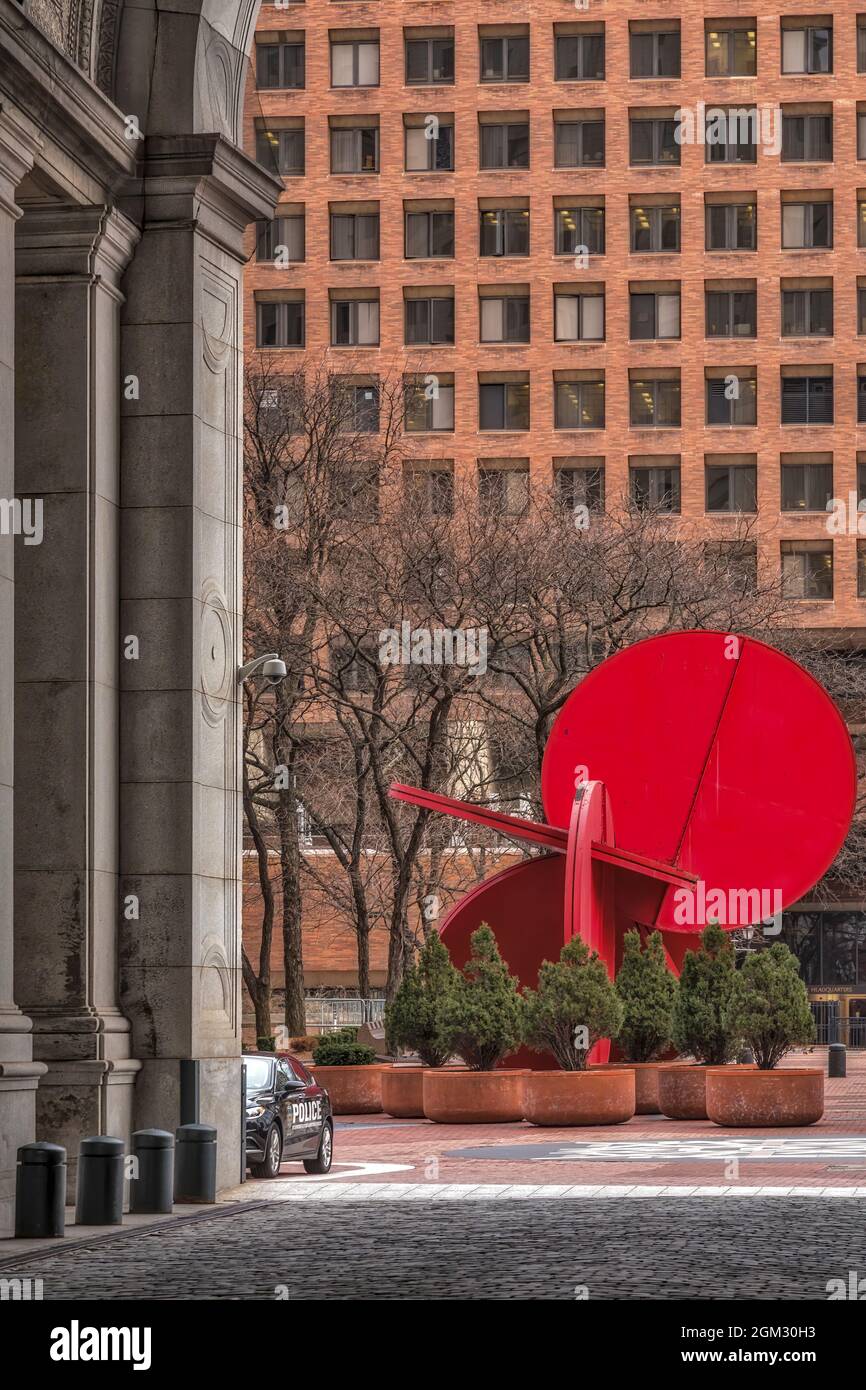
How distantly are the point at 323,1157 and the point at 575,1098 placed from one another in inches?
217

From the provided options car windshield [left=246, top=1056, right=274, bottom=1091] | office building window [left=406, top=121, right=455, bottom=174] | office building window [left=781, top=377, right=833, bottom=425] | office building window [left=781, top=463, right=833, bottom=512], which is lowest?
car windshield [left=246, top=1056, right=274, bottom=1091]

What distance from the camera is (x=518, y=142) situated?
257 ft

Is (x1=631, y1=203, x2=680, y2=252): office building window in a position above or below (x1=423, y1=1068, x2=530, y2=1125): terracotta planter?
above

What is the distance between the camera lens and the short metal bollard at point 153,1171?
16328 millimetres

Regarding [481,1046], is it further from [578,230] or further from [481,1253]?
[578,230]

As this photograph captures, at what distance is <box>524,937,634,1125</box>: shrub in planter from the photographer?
27.6 m

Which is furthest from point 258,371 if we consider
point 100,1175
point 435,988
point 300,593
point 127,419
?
point 100,1175

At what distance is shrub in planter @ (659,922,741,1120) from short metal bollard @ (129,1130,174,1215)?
516 inches

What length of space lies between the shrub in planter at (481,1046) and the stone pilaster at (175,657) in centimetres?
968

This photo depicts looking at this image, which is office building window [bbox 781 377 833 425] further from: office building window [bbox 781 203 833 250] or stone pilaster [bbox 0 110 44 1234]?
stone pilaster [bbox 0 110 44 1234]

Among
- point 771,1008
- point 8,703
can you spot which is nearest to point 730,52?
point 771,1008

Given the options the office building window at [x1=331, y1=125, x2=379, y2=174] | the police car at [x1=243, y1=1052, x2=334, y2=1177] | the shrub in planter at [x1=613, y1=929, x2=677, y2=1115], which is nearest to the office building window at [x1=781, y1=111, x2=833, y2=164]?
the office building window at [x1=331, y1=125, x2=379, y2=174]

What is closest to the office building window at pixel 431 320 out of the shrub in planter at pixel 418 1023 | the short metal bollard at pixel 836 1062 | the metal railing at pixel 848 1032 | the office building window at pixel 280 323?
the office building window at pixel 280 323

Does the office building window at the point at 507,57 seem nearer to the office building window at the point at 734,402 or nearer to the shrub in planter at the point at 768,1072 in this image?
the office building window at the point at 734,402
